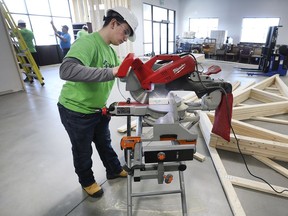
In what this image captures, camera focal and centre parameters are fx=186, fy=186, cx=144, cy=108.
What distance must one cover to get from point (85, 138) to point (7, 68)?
416 centimetres

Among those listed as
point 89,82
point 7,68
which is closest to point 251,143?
point 89,82

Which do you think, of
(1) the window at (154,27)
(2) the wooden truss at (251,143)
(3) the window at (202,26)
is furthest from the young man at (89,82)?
(3) the window at (202,26)

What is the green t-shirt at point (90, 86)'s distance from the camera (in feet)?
3.42

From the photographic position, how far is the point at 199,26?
11312mm

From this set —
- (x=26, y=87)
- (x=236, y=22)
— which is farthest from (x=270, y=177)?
(x=236, y=22)

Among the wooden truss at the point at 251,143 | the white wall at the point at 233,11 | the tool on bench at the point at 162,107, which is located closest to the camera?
the tool on bench at the point at 162,107

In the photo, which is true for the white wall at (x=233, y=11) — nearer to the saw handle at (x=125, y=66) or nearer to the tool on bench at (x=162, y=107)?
the tool on bench at (x=162, y=107)

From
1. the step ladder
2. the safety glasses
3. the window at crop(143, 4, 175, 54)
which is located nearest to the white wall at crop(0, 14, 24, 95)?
the step ladder

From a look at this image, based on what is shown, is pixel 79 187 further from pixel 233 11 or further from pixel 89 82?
pixel 233 11

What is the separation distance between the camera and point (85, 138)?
1335mm

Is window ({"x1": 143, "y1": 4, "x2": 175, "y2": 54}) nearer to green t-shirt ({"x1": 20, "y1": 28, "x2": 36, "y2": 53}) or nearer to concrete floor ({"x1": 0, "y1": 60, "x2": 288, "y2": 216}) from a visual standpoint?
green t-shirt ({"x1": 20, "y1": 28, "x2": 36, "y2": 53})

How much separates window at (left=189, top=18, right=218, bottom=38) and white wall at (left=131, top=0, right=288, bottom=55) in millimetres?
227

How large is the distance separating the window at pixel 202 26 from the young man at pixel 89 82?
11.3 m

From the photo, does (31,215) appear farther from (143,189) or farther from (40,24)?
(40,24)
